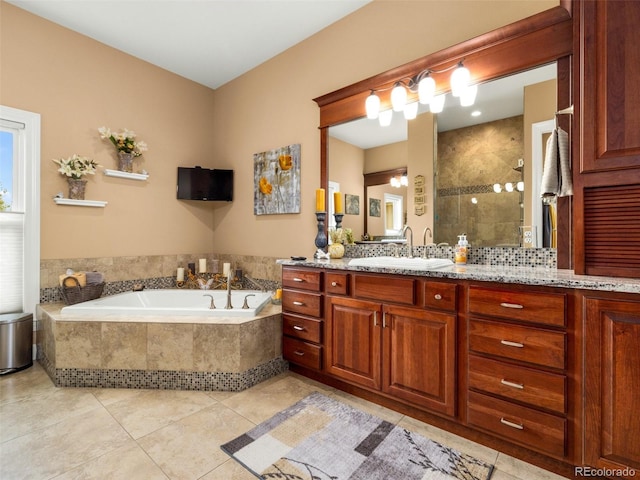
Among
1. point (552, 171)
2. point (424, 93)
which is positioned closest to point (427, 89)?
point (424, 93)

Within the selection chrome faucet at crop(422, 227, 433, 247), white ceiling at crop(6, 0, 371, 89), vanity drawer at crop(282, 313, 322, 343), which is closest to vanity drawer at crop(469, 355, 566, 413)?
chrome faucet at crop(422, 227, 433, 247)

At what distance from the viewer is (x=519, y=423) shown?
Result: 1.51 metres

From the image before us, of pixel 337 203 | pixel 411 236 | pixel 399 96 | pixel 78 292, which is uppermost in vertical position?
pixel 399 96

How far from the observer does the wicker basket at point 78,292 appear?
2676 millimetres

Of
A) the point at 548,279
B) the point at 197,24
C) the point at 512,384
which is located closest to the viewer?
the point at 548,279

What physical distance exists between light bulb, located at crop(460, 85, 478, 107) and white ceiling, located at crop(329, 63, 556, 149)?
26 mm

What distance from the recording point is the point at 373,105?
2.54 metres

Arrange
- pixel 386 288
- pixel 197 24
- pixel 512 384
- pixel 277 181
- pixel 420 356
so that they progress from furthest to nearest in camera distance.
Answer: pixel 277 181, pixel 197 24, pixel 386 288, pixel 420 356, pixel 512 384

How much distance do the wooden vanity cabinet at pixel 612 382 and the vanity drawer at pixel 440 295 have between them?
→ 0.55 m

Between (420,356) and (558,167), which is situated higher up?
(558,167)

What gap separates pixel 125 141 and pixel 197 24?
136 centimetres

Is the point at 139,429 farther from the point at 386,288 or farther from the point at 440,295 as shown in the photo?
the point at 440,295

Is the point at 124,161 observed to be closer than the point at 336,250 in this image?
No

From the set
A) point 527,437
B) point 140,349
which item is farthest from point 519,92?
point 140,349
